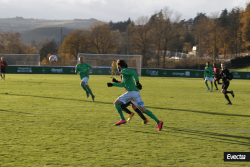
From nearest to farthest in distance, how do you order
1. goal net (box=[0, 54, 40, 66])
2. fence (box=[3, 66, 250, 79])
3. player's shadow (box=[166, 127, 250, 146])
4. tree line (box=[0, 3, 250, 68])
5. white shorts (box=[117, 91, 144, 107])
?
1. player's shadow (box=[166, 127, 250, 146])
2. white shorts (box=[117, 91, 144, 107])
3. fence (box=[3, 66, 250, 79])
4. goal net (box=[0, 54, 40, 66])
5. tree line (box=[0, 3, 250, 68])

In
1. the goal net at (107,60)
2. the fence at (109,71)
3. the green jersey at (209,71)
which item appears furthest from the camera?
the goal net at (107,60)

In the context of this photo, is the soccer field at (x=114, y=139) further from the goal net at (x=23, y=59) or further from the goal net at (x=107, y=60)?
the goal net at (x=23, y=59)

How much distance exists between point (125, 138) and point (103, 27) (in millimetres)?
68861

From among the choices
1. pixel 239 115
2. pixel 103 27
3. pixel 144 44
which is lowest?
pixel 239 115

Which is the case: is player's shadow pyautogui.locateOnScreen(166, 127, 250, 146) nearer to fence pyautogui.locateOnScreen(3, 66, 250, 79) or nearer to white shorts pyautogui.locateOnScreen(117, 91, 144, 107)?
white shorts pyautogui.locateOnScreen(117, 91, 144, 107)

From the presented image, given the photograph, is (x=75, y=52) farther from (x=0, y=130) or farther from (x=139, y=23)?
(x=0, y=130)

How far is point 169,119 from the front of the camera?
9648 millimetres

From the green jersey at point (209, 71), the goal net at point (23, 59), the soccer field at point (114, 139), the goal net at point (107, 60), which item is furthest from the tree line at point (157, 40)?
the soccer field at point (114, 139)

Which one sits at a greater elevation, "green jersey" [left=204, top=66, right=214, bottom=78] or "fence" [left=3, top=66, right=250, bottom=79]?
"green jersey" [left=204, top=66, right=214, bottom=78]

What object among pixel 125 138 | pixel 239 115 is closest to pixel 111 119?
pixel 125 138

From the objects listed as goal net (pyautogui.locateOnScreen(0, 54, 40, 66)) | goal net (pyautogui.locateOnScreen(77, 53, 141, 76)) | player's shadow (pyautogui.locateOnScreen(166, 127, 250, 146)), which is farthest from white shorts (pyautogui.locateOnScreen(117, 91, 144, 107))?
goal net (pyautogui.locateOnScreen(0, 54, 40, 66))

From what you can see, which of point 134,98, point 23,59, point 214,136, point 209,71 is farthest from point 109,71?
point 214,136

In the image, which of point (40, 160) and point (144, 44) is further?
point (144, 44)

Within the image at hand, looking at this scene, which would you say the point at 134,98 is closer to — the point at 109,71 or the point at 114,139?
the point at 114,139
